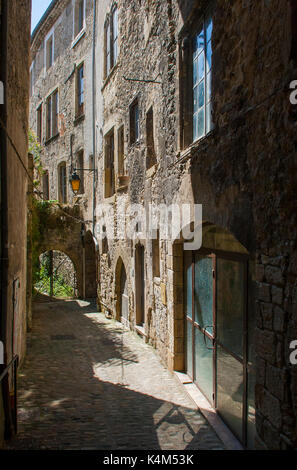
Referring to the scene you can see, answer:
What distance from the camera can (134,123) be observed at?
902cm

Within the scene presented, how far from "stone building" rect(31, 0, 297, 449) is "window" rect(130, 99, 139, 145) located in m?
0.02

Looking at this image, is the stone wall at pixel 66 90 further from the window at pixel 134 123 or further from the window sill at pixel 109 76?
the window at pixel 134 123

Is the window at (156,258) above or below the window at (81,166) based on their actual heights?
below

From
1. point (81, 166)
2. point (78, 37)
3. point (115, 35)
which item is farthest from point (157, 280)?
point (78, 37)

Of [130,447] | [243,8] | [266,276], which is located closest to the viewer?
[266,276]

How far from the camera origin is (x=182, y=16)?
5.29 m

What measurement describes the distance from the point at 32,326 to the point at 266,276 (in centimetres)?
829

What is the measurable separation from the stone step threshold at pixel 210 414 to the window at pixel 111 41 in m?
8.12

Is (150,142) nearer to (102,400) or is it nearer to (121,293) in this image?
(121,293)

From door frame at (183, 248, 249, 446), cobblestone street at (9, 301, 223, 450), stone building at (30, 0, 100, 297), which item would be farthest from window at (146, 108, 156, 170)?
stone building at (30, 0, 100, 297)

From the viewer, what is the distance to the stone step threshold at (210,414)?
4141mm

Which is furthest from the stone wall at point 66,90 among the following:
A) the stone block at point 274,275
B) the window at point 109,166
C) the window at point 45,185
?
the stone block at point 274,275

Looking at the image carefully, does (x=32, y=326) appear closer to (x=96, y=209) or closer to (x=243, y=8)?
(x=96, y=209)

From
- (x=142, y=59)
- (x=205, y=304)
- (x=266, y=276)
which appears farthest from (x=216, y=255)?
(x=142, y=59)
